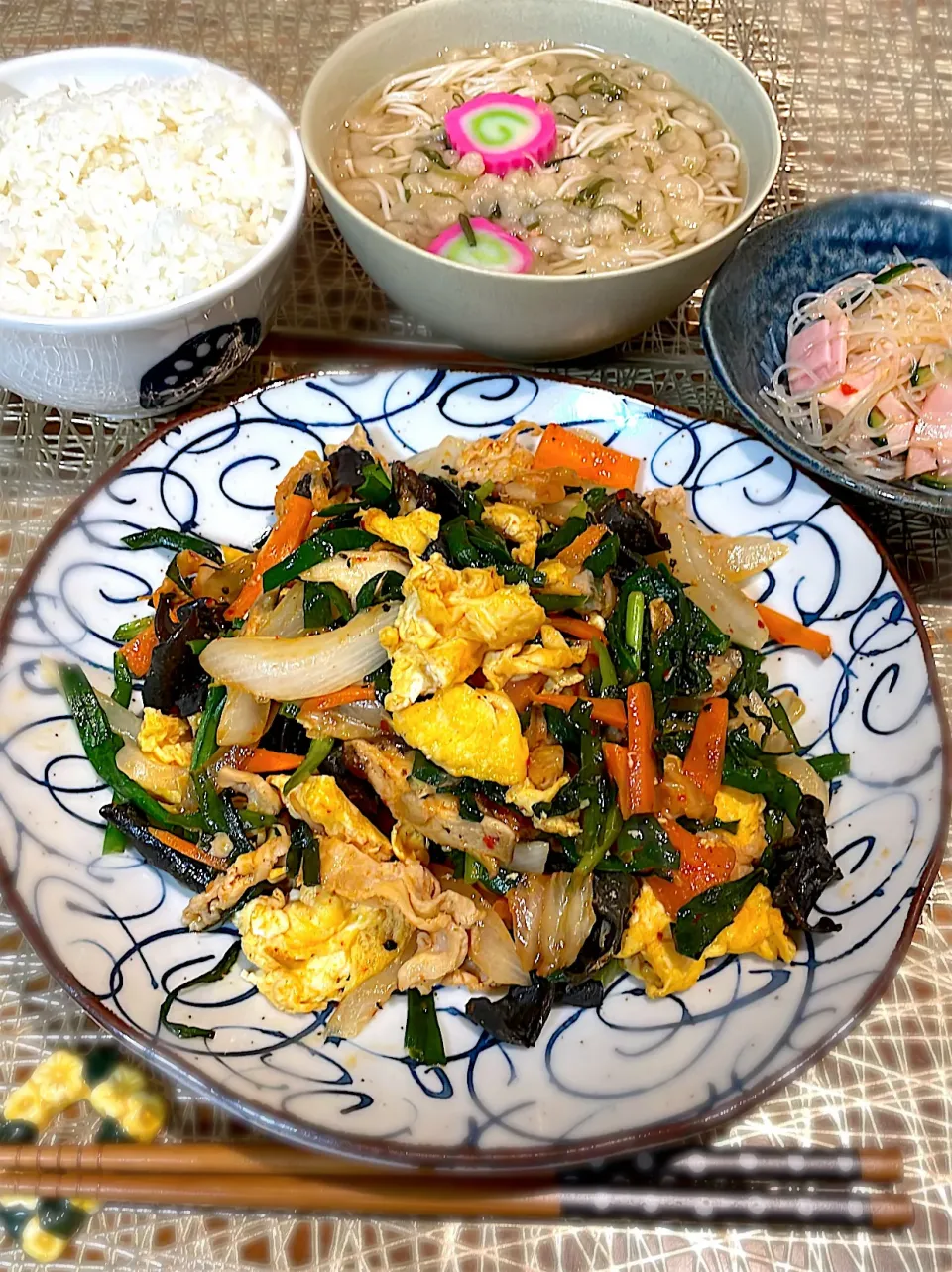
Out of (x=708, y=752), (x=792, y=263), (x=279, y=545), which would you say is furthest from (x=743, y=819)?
(x=792, y=263)

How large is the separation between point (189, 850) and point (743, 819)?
1082 mm

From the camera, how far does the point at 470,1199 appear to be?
1706mm

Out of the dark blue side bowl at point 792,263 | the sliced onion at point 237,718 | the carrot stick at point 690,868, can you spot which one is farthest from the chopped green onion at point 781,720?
the sliced onion at point 237,718

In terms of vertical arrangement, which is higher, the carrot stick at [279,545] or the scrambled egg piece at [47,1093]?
the carrot stick at [279,545]

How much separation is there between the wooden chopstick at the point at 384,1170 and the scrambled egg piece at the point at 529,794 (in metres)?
0.64

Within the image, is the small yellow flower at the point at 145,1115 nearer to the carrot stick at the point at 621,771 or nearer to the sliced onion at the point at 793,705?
the carrot stick at the point at 621,771

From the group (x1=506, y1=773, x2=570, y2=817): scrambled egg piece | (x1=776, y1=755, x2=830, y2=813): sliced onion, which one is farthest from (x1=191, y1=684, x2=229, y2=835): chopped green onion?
(x1=776, y1=755, x2=830, y2=813): sliced onion

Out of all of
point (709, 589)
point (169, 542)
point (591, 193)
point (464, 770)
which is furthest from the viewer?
point (591, 193)

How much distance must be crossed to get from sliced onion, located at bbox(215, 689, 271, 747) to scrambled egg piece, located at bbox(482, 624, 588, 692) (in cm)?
46

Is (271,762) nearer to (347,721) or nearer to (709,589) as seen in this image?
(347,721)

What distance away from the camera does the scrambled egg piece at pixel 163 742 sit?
6.57 ft

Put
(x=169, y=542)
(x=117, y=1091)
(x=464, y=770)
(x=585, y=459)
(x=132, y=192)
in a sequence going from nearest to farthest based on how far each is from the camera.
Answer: (x=464, y=770), (x=117, y=1091), (x=169, y=542), (x=585, y=459), (x=132, y=192)

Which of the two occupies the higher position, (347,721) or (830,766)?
(347,721)

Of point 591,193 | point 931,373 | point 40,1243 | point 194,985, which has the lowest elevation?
point 40,1243
